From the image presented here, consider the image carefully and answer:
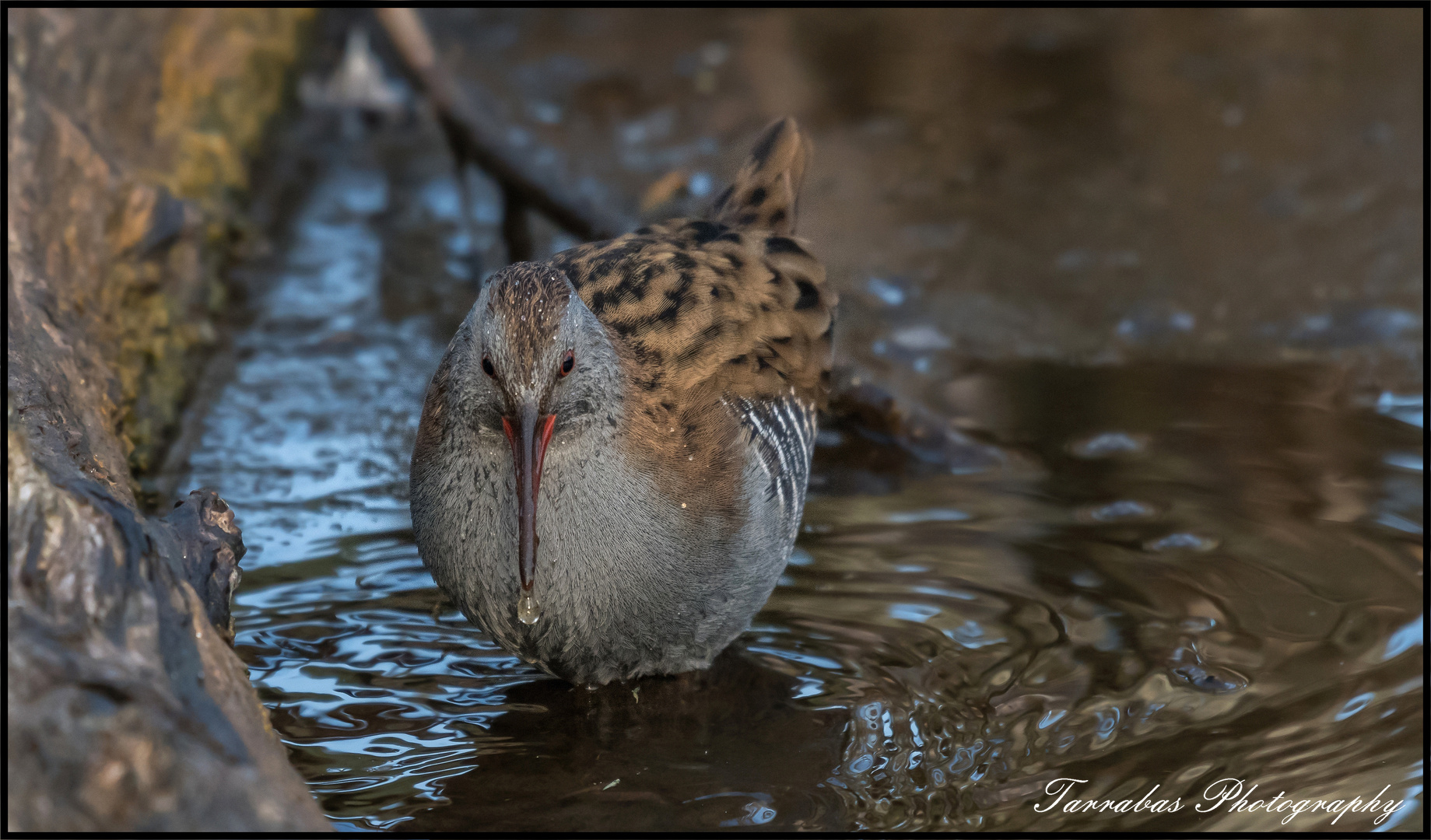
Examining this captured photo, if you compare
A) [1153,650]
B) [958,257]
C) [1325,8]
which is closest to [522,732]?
[1153,650]

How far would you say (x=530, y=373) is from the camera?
3260 mm

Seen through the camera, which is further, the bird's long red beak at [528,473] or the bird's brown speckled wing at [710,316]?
the bird's brown speckled wing at [710,316]

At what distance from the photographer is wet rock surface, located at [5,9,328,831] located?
2.38m

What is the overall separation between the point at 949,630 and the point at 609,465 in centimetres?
123

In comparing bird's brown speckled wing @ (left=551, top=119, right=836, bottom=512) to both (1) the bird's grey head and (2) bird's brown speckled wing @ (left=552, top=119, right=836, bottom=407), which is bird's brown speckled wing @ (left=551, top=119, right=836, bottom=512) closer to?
(2) bird's brown speckled wing @ (left=552, top=119, right=836, bottom=407)

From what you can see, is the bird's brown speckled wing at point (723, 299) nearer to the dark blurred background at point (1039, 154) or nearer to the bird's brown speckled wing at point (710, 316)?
the bird's brown speckled wing at point (710, 316)

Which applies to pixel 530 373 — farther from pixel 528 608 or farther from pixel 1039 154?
pixel 1039 154

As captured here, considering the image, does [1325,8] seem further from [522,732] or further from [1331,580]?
[522,732]

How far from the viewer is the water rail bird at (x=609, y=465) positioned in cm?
333

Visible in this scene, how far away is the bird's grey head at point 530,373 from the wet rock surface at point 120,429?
0.62m

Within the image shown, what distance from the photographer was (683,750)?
3.60 metres

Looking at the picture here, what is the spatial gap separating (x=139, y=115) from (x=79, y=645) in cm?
457

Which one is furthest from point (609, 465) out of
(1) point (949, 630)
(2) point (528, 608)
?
(1) point (949, 630)

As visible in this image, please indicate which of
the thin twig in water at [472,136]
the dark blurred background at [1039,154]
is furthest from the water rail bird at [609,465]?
the thin twig in water at [472,136]
